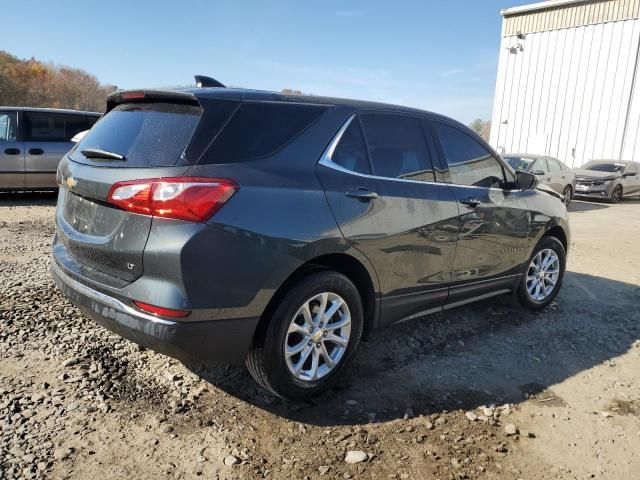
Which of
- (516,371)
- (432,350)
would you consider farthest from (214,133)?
(516,371)

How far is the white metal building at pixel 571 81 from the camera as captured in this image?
20031mm

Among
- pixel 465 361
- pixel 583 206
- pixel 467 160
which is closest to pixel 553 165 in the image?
pixel 583 206

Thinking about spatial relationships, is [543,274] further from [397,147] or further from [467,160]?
[397,147]

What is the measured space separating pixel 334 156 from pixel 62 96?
7030cm

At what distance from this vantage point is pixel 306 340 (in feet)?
9.60

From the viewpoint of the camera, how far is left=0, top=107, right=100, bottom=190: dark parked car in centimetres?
919

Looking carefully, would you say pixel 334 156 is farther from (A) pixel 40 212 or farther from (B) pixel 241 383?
(A) pixel 40 212

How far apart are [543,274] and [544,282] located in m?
0.11

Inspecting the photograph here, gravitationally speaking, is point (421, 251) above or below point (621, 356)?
above

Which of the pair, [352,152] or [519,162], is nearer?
[352,152]

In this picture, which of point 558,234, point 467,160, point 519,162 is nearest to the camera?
point 467,160

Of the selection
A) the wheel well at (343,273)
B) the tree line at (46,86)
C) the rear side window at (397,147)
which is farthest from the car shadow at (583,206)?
the tree line at (46,86)

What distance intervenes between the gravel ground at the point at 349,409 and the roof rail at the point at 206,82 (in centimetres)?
182

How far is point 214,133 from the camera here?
8.54 feet
